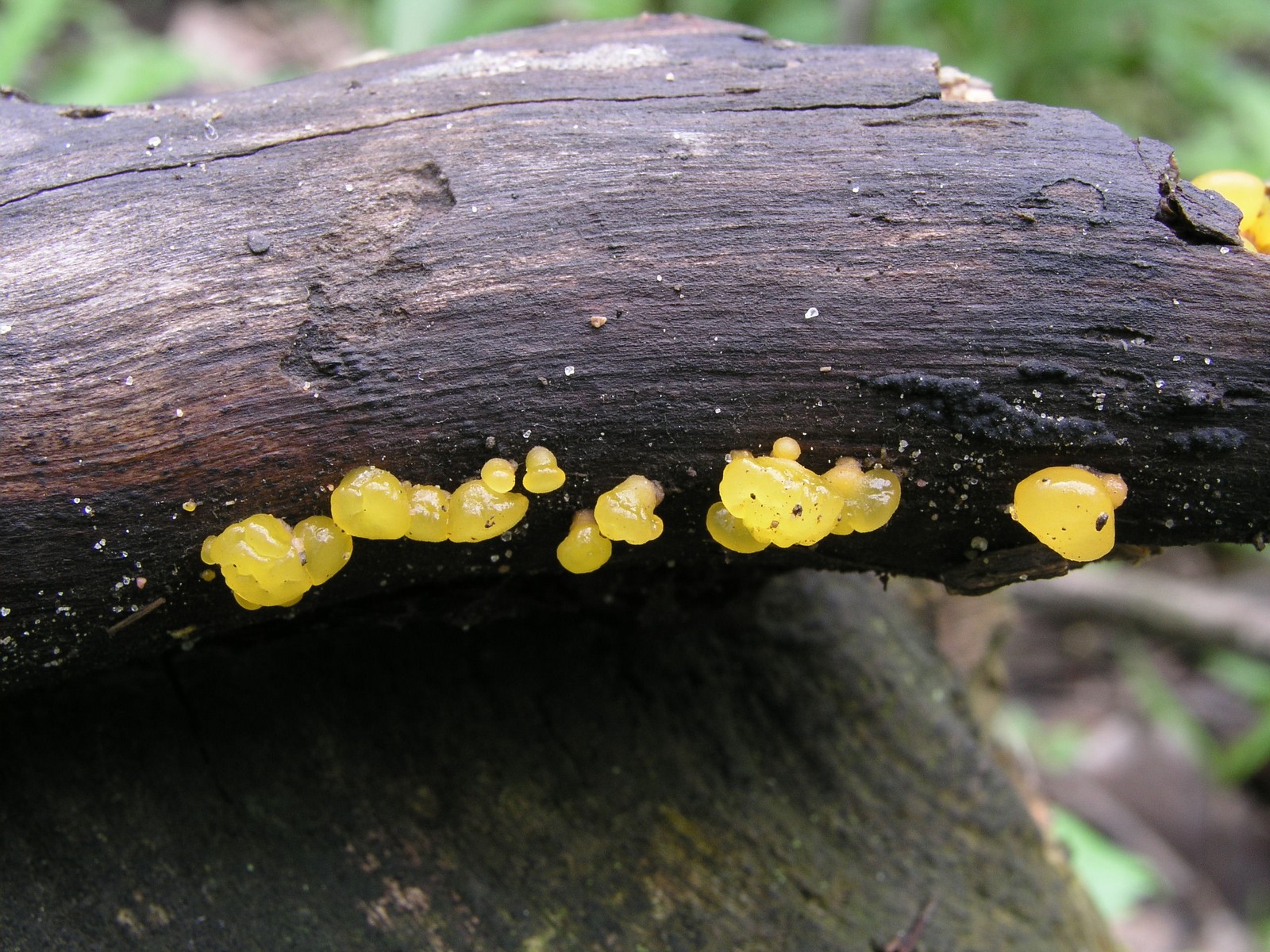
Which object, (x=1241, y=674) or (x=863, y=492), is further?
(x=1241, y=674)

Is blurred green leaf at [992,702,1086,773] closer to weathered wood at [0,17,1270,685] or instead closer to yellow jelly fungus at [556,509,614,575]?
weathered wood at [0,17,1270,685]

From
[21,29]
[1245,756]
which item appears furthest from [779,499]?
[21,29]

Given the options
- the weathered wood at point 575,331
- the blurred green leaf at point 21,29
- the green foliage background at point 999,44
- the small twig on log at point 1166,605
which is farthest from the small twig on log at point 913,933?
the blurred green leaf at point 21,29

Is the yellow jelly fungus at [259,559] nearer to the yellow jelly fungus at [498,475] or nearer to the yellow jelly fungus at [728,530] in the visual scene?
the yellow jelly fungus at [498,475]

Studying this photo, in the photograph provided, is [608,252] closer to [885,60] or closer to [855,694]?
[885,60]

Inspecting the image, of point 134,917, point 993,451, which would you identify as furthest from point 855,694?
point 134,917

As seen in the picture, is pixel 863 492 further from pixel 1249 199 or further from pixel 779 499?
pixel 1249 199
